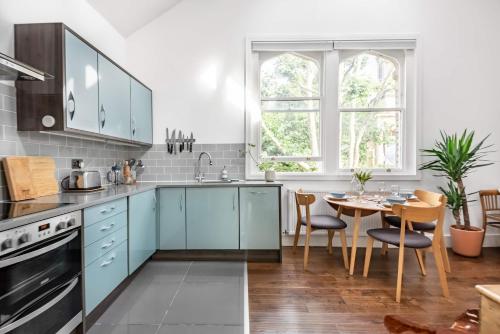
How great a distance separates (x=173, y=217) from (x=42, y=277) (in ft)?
5.13

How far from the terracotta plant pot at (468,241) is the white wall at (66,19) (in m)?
4.80

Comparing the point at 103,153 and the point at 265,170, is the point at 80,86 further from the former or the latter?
the point at 265,170

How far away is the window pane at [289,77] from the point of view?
3.53 metres

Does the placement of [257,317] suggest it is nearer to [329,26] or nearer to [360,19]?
[329,26]

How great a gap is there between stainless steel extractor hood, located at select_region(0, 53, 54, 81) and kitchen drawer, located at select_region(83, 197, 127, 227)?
2.93ft

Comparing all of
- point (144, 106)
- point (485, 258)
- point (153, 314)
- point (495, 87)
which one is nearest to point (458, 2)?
point (495, 87)

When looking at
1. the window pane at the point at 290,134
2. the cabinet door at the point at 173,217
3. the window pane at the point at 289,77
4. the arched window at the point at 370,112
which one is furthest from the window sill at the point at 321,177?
the window pane at the point at 289,77

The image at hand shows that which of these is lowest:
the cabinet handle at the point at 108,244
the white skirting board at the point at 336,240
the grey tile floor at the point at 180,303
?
the grey tile floor at the point at 180,303

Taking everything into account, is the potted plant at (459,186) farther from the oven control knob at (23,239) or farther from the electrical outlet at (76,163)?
the electrical outlet at (76,163)

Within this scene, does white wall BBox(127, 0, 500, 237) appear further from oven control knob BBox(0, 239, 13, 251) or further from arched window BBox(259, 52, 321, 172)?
oven control knob BBox(0, 239, 13, 251)

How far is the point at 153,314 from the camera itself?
195 cm

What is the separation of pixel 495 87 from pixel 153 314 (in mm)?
4888

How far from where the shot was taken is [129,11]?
9.84 feet

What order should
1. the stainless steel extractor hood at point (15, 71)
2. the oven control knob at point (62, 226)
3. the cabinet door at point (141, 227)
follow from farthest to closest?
the cabinet door at point (141, 227) < the oven control knob at point (62, 226) < the stainless steel extractor hood at point (15, 71)
